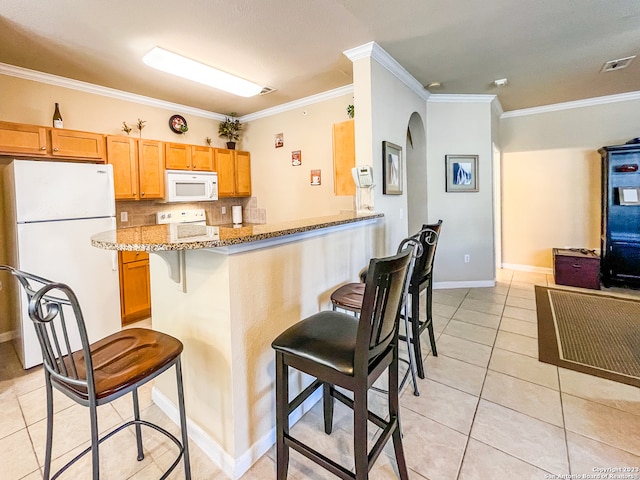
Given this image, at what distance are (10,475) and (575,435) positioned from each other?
2.85 metres

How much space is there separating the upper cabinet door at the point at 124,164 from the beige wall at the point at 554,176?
5319mm

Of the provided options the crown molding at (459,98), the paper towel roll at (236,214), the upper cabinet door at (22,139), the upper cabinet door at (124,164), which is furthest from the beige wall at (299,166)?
the upper cabinet door at (22,139)

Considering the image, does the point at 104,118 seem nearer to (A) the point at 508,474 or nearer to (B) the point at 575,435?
(A) the point at 508,474

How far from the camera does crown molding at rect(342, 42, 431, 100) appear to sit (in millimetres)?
2686

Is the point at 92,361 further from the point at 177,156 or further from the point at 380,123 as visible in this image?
Answer: the point at 177,156

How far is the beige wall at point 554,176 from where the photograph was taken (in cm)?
444

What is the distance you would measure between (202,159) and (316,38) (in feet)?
7.61

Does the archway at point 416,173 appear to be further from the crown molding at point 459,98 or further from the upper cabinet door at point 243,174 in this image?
the upper cabinet door at point 243,174

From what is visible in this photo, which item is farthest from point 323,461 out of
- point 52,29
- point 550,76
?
point 550,76

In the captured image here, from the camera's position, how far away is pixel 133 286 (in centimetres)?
342

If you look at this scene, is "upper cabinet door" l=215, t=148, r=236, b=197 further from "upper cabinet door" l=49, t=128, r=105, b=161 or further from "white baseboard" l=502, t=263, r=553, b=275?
"white baseboard" l=502, t=263, r=553, b=275

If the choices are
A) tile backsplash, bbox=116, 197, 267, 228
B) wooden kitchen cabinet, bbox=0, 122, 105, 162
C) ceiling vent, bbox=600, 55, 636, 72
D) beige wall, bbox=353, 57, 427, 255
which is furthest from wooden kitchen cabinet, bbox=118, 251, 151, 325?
ceiling vent, bbox=600, 55, 636, 72

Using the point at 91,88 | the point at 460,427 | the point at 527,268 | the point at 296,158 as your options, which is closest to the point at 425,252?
the point at 460,427

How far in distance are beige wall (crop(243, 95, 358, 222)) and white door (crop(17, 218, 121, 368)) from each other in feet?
7.08
